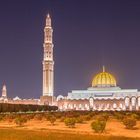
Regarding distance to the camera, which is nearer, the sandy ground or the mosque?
the sandy ground

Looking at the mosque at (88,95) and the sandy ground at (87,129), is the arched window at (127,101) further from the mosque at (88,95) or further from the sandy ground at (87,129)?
the sandy ground at (87,129)

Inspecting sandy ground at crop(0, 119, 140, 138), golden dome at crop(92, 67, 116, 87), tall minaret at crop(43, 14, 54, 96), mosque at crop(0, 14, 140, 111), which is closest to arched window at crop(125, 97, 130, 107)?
mosque at crop(0, 14, 140, 111)

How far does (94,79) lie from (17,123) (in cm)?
8966

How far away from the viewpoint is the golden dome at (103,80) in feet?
384

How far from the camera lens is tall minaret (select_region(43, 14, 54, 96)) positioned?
344ft

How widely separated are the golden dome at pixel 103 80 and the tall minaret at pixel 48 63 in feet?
55.5

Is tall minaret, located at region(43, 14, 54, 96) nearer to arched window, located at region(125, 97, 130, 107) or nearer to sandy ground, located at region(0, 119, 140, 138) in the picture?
arched window, located at region(125, 97, 130, 107)

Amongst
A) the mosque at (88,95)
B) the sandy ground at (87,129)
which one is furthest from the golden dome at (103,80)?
the sandy ground at (87,129)

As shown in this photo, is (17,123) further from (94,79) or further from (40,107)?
(94,79)

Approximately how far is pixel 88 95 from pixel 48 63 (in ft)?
54.2

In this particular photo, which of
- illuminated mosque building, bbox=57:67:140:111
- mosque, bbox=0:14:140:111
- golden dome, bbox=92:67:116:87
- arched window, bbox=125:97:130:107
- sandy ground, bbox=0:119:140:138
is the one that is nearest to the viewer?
sandy ground, bbox=0:119:140:138

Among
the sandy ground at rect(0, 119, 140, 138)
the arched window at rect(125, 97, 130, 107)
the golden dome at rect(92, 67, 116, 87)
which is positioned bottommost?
the sandy ground at rect(0, 119, 140, 138)

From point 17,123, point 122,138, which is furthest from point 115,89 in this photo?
point 122,138

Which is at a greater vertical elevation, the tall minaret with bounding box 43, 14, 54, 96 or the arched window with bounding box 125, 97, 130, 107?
the tall minaret with bounding box 43, 14, 54, 96
